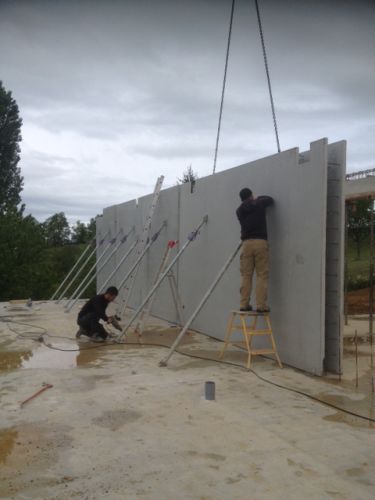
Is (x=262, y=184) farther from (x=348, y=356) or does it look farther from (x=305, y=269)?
(x=348, y=356)

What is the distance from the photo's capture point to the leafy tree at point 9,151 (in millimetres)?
26125

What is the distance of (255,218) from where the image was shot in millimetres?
5492

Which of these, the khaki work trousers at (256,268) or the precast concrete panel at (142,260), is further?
the precast concrete panel at (142,260)

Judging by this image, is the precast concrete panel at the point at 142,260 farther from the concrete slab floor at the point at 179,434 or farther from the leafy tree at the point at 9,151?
the leafy tree at the point at 9,151

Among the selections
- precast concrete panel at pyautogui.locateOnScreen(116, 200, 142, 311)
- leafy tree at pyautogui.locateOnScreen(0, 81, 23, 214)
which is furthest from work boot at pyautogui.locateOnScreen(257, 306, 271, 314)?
leafy tree at pyautogui.locateOnScreen(0, 81, 23, 214)

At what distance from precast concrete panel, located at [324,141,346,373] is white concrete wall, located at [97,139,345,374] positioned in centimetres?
2

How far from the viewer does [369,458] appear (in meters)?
2.90

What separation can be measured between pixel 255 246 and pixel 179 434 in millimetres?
2704

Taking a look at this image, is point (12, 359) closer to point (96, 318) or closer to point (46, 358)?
point (46, 358)

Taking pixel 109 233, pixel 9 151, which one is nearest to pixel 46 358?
pixel 109 233

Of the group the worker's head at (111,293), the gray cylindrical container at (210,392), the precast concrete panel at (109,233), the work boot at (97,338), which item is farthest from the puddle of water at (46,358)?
the precast concrete panel at (109,233)

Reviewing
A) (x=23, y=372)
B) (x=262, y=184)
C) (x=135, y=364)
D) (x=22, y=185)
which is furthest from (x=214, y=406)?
(x=22, y=185)

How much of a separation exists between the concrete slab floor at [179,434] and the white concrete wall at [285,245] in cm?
45

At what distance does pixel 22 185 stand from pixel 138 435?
25678mm
